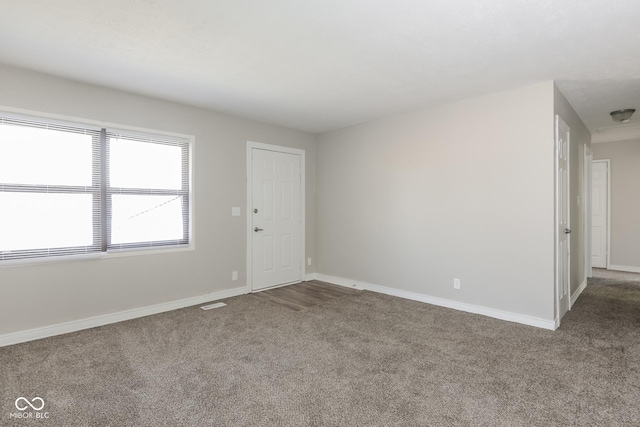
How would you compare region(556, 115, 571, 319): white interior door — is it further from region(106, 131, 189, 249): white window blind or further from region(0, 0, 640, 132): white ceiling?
region(106, 131, 189, 249): white window blind

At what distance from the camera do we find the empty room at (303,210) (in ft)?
6.98

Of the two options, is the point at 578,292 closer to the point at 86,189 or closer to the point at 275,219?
the point at 275,219

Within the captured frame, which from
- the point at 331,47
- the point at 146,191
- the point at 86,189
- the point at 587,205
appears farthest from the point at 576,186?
the point at 86,189

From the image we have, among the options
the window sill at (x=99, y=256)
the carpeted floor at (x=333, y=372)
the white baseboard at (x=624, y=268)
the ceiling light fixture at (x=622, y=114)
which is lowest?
the carpeted floor at (x=333, y=372)

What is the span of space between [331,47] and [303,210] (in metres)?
3.17

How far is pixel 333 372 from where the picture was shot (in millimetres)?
2445

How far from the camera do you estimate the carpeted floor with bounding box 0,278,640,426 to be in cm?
195

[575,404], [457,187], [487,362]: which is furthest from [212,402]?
[457,187]

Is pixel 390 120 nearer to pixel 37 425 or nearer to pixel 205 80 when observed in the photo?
pixel 205 80

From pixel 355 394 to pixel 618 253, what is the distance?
660 centimetres

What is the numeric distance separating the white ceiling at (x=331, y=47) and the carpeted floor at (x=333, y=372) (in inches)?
95.5

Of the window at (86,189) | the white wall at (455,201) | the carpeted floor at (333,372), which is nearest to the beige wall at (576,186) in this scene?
the white wall at (455,201)

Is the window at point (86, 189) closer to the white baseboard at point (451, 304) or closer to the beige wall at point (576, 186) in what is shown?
the white baseboard at point (451, 304)

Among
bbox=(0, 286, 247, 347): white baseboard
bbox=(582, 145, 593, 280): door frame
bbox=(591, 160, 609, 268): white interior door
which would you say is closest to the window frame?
bbox=(0, 286, 247, 347): white baseboard
